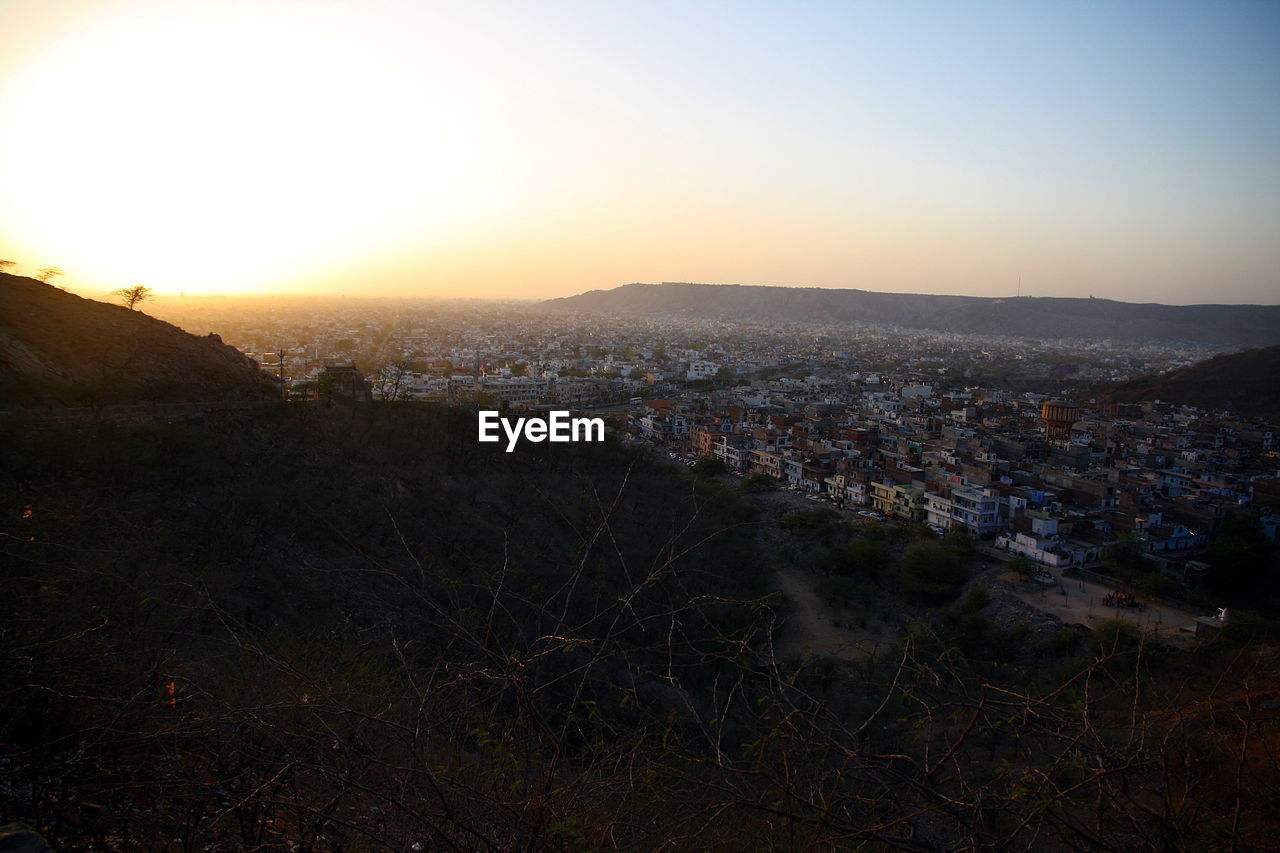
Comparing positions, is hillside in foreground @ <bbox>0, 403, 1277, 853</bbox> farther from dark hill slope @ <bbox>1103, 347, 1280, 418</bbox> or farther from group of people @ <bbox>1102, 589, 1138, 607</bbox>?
dark hill slope @ <bbox>1103, 347, 1280, 418</bbox>

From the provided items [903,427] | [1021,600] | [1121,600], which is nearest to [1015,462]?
[903,427]

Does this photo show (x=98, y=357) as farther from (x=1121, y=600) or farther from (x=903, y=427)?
(x=903, y=427)

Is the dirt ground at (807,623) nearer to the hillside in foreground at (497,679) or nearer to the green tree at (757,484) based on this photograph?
the hillside in foreground at (497,679)

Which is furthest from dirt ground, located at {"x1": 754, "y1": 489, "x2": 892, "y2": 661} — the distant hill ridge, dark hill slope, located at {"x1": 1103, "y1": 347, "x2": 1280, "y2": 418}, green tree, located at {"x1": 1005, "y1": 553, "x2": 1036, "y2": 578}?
the distant hill ridge

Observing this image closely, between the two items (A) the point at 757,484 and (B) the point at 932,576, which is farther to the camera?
(A) the point at 757,484

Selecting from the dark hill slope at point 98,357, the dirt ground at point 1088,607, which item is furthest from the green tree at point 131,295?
the dirt ground at point 1088,607

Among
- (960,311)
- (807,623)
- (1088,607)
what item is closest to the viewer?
(807,623)

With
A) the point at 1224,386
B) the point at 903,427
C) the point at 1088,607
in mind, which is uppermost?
the point at 1224,386
